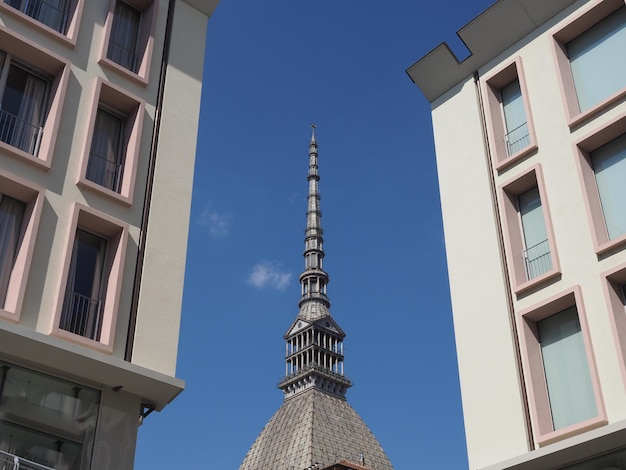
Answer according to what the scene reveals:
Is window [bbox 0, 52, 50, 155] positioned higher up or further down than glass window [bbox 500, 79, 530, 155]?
further down

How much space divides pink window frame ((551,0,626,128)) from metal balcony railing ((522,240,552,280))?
309 cm

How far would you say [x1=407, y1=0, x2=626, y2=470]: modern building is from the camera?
57.8 feet

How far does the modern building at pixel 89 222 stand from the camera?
1602 centimetres

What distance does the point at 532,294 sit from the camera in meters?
19.5

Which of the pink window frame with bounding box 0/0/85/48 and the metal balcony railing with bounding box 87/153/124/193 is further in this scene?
the metal balcony railing with bounding box 87/153/124/193

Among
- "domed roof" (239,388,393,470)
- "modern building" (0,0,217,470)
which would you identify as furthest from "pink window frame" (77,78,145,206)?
"domed roof" (239,388,393,470)

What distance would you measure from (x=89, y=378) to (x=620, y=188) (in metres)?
12.5

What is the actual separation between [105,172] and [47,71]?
8.88 ft

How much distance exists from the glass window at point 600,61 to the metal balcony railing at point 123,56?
11.4 metres

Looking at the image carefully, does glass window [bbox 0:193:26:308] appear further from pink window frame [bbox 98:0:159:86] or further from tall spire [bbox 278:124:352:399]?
tall spire [bbox 278:124:352:399]

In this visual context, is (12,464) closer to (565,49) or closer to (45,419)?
(45,419)

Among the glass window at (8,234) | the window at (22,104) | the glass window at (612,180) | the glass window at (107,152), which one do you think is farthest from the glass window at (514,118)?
the glass window at (8,234)

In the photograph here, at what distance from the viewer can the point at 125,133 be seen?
20391mm

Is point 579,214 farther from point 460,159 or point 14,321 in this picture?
point 14,321
